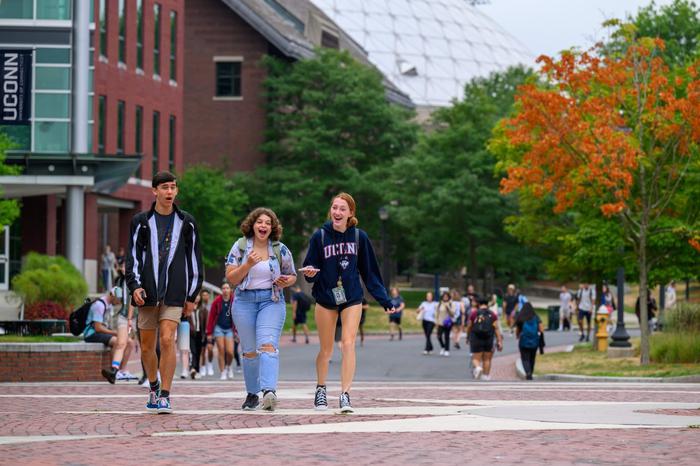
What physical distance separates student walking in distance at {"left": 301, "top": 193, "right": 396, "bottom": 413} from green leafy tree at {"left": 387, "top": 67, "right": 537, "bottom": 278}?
58.3 metres

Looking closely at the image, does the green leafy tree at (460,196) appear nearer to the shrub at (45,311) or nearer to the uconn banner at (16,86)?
the uconn banner at (16,86)

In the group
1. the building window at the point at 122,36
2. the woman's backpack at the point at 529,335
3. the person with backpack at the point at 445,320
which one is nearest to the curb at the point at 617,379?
the woman's backpack at the point at 529,335

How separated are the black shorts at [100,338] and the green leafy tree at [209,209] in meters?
36.0

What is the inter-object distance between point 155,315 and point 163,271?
15.2 inches

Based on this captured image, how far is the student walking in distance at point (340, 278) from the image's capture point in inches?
506

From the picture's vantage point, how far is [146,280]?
12.3 m

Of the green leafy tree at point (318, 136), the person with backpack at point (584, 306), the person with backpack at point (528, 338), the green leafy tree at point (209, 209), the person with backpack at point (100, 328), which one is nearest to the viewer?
the person with backpack at point (100, 328)

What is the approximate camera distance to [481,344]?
28781 millimetres

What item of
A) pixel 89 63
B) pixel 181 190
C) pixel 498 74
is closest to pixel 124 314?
pixel 89 63

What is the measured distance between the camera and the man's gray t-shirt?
12.4m

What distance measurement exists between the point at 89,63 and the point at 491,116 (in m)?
29.8

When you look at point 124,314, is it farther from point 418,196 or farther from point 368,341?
point 418,196

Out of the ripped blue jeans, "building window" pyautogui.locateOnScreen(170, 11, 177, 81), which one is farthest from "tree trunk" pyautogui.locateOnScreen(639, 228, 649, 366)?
"building window" pyautogui.locateOnScreen(170, 11, 177, 81)

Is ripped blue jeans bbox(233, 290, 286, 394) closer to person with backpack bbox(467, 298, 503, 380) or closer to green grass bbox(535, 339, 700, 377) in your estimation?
green grass bbox(535, 339, 700, 377)
